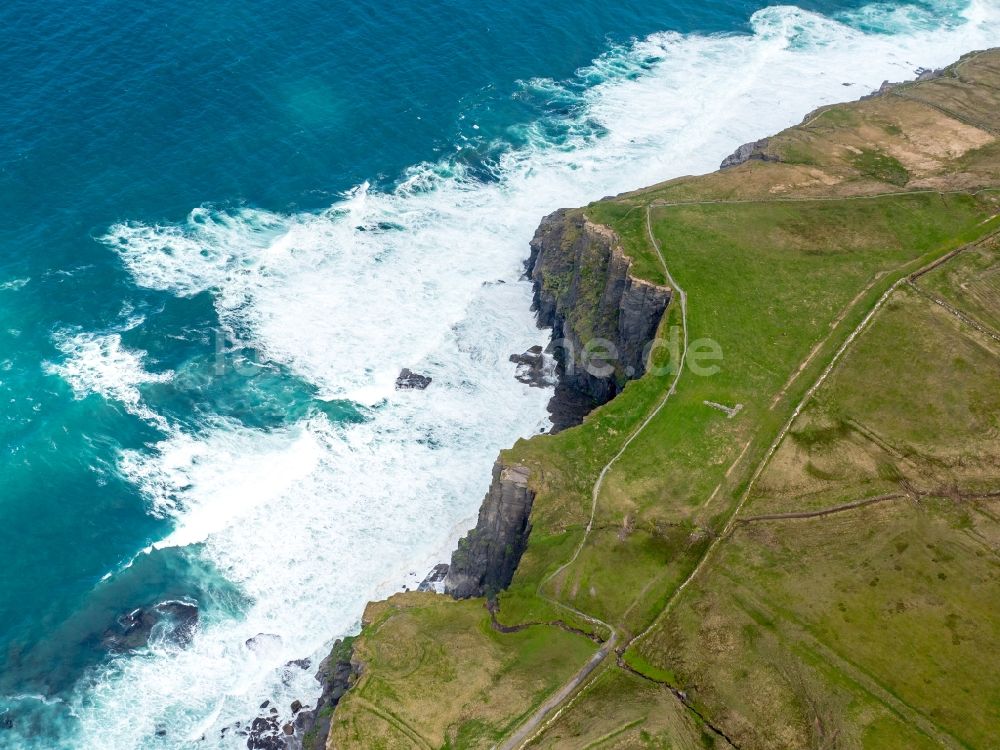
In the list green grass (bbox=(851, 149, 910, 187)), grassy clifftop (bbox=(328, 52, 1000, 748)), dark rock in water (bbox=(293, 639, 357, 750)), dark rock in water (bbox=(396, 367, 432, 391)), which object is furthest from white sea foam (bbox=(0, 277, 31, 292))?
green grass (bbox=(851, 149, 910, 187))

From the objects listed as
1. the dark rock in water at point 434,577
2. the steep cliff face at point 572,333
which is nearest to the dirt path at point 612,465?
the steep cliff face at point 572,333

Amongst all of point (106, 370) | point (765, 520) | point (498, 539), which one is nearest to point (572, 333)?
point (498, 539)

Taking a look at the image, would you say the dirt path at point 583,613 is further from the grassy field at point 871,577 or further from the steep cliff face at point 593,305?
the grassy field at point 871,577

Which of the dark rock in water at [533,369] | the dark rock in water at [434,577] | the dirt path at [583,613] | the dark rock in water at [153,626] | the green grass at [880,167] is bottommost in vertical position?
the dark rock in water at [434,577]

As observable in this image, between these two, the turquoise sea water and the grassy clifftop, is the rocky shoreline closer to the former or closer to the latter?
the grassy clifftop

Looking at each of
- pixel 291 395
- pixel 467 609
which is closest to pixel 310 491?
pixel 291 395

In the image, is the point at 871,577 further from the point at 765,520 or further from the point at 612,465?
the point at 612,465
